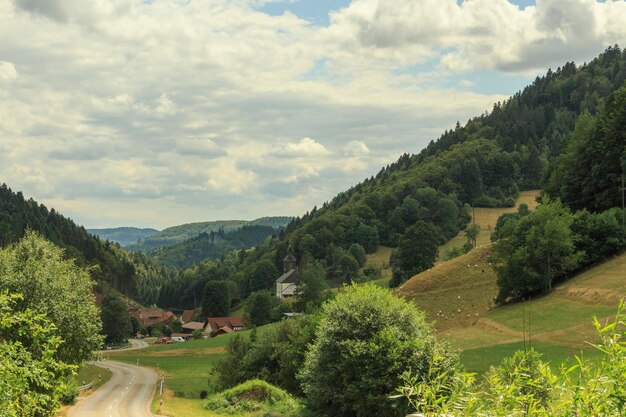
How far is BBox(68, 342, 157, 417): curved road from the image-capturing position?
192 feet

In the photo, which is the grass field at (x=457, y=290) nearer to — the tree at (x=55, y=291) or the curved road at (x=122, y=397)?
the curved road at (x=122, y=397)

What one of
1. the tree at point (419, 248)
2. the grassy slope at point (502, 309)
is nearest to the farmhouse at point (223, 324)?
the tree at point (419, 248)

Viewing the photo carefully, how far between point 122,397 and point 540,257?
51.7 metres

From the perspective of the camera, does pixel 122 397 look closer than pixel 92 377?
Yes

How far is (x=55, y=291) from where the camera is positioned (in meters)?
44.3

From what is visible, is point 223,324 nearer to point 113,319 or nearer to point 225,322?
point 225,322

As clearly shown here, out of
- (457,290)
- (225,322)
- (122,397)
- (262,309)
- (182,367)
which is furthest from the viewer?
(225,322)

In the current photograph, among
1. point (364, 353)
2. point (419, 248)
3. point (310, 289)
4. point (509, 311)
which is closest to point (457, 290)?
point (509, 311)

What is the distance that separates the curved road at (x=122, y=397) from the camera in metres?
58.4

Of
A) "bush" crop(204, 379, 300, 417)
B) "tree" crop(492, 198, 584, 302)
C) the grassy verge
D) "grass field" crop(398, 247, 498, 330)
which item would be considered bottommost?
"bush" crop(204, 379, 300, 417)

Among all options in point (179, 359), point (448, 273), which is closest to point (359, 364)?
point (448, 273)

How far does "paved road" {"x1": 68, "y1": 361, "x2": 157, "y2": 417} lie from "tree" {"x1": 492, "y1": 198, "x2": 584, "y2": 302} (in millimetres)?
46245

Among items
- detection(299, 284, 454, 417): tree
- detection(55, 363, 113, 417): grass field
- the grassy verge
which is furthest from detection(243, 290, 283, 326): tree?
detection(299, 284, 454, 417): tree

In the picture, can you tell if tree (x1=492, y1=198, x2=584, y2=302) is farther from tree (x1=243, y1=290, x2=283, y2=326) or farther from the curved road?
tree (x1=243, y1=290, x2=283, y2=326)
